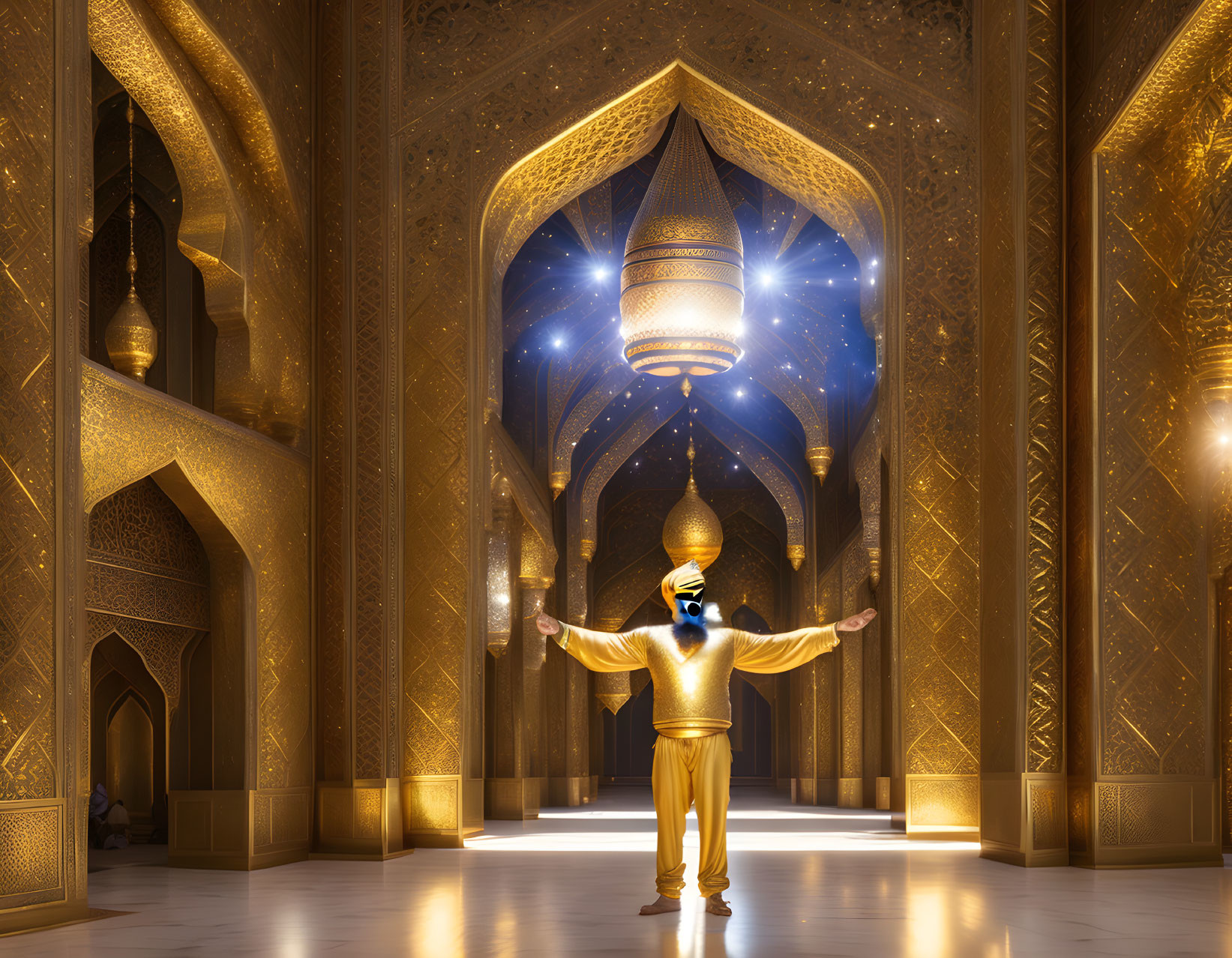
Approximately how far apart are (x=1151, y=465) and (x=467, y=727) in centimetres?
331

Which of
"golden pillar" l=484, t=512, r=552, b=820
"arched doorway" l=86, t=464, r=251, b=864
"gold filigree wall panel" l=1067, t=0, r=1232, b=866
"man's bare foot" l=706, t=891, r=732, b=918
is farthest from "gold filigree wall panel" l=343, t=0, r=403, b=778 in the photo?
"gold filigree wall panel" l=1067, t=0, r=1232, b=866

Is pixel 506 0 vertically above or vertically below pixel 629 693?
above

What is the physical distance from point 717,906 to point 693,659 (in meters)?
0.74

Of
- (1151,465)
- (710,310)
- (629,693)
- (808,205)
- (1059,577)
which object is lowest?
(629,693)

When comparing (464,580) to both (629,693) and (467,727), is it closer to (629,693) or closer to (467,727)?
(467,727)

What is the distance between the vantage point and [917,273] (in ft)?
20.6

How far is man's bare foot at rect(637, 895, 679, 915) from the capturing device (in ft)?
12.3

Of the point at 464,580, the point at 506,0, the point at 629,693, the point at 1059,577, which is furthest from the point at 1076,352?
the point at 629,693

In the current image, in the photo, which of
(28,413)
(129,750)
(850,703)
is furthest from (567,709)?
(28,413)

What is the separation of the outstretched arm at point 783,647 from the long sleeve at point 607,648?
320 mm

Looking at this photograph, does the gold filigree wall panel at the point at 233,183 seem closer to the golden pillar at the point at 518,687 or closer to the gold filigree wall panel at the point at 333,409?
the gold filigree wall panel at the point at 333,409

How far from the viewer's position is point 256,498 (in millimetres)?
5473

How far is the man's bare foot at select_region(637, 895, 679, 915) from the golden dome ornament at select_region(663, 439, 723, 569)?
7.29 metres

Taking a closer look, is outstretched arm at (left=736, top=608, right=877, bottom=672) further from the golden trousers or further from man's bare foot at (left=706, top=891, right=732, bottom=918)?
man's bare foot at (left=706, top=891, right=732, bottom=918)
